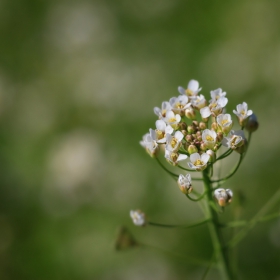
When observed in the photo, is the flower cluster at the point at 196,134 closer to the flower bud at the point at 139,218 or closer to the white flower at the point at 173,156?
the white flower at the point at 173,156

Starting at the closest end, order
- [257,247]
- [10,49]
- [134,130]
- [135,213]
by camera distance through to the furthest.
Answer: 1. [135,213]
2. [257,247]
3. [134,130]
4. [10,49]

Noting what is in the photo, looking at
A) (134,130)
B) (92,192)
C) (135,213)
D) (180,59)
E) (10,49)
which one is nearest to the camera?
(135,213)

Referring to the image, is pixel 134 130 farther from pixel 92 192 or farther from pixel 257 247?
pixel 257 247

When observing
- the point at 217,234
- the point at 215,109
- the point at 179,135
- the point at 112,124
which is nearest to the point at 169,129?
the point at 179,135

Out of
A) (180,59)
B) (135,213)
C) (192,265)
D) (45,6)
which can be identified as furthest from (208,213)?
(45,6)

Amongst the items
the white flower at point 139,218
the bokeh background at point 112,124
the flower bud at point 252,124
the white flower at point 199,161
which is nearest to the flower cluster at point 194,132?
the white flower at point 199,161

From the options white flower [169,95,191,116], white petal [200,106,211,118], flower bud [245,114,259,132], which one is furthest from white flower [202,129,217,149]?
flower bud [245,114,259,132]

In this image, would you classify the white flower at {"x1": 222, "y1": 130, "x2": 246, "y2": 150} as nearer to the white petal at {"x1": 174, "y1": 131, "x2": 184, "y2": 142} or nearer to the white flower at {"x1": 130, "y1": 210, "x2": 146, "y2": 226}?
the white petal at {"x1": 174, "y1": 131, "x2": 184, "y2": 142}
